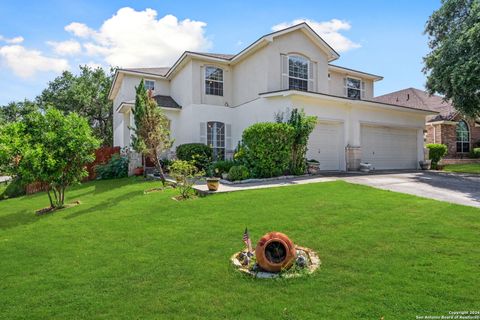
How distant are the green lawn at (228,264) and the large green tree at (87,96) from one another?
88.0 ft

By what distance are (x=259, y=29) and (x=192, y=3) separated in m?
8.08

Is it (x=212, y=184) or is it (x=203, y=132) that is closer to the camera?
(x=212, y=184)

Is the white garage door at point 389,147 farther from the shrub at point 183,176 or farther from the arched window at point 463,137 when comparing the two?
the shrub at point 183,176

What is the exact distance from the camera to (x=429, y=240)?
17.6 ft

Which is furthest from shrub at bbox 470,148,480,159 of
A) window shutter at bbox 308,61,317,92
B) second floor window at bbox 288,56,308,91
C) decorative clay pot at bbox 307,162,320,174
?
decorative clay pot at bbox 307,162,320,174

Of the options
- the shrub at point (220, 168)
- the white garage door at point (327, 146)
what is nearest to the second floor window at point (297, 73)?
the white garage door at point (327, 146)

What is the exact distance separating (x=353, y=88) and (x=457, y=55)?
834 cm

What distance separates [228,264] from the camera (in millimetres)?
4836

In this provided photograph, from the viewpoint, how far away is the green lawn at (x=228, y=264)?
12.0 feet

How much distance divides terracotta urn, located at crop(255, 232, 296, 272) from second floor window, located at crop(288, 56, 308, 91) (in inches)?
531

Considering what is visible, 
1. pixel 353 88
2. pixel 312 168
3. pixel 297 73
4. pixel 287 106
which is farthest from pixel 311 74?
pixel 312 168

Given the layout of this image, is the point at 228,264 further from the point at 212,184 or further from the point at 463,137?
the point at 463,137

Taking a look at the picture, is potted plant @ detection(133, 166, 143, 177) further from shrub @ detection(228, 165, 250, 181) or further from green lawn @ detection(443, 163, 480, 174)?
green lawn @ detection(443, 163, 480, 174)

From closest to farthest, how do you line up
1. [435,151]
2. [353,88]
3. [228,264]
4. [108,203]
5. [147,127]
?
[228,264] → [108,203] → [147,127] → [435,151] → [353,88]
